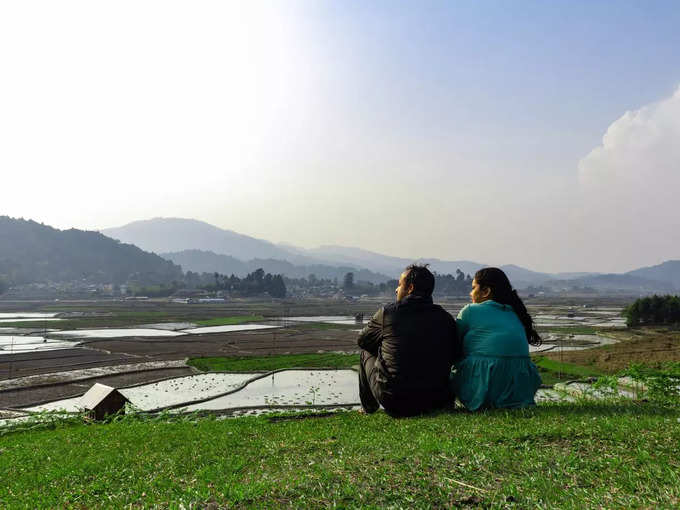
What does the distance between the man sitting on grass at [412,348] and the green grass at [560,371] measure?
24087 millimetres

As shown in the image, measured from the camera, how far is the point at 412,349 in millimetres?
6664

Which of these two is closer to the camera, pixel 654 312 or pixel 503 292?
pixel 503 292

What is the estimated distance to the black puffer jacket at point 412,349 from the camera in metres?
6.68

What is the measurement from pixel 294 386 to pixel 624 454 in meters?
24.6

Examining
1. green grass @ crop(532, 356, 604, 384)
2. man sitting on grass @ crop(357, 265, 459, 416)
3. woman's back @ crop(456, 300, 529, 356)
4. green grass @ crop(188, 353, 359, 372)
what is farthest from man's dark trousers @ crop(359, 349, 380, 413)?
green grass @ crop(188, 353, 359, 372)

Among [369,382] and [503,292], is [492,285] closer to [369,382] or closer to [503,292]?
[503,292]

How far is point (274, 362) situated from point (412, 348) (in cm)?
3162

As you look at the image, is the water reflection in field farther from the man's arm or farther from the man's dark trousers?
the man's arm

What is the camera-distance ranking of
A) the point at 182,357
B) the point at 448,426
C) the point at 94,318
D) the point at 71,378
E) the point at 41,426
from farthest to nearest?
the point at 94,318
the point at 182,357
the point at 71,378
the point at 41,426
the point at 448,426

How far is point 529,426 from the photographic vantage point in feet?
19.1

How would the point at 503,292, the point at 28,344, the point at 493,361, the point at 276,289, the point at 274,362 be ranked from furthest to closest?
the point at 276,289 → the point at 28,344 → the point at 274,362 → the point at 503,292 → the point at 493,361

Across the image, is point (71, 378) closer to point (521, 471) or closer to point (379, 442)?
point (379, 442)

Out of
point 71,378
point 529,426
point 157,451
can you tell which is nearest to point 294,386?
point 71,378

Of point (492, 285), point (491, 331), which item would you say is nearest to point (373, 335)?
point (491, 331)
